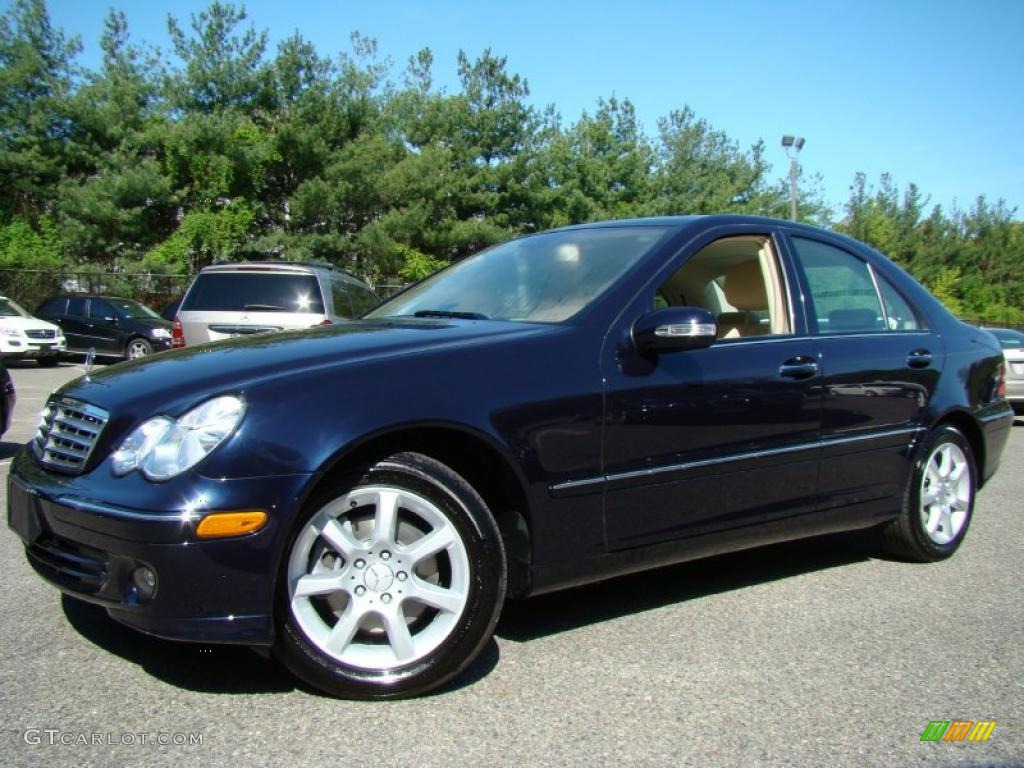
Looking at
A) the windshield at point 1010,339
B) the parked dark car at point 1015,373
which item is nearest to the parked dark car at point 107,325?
the windshield at point 1010,339

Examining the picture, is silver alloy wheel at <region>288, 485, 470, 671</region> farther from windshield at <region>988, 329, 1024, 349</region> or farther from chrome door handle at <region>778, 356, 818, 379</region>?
windshield at <region>988, 329, 1024, 349</region>

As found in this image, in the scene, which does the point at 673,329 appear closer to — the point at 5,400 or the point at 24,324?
the point at 5,400

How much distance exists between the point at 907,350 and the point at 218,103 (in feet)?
106

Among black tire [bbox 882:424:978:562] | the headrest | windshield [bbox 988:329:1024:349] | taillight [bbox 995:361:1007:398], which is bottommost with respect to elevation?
black tire [bbox 882:424:978:562]

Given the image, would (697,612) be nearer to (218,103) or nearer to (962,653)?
(962,653)

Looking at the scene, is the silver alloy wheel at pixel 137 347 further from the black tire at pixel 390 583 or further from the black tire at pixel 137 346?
the black tire at pixel 390 583

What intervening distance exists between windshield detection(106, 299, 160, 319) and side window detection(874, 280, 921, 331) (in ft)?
62.4

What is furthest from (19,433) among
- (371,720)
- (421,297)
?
(371,720)

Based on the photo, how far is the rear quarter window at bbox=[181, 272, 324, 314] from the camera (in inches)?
396

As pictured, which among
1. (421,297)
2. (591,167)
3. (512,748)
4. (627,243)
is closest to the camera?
(512,748)

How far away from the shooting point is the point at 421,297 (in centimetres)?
450

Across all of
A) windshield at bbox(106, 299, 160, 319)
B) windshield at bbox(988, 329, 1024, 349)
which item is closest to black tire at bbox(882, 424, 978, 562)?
windshield at bbox(988, 329, 1024, 349)

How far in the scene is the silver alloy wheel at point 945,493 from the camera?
4715 mm

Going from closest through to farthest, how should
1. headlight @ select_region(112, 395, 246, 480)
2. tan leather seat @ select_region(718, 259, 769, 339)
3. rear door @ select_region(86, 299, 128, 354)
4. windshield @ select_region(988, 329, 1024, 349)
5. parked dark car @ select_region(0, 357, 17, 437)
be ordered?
headlight @ select_region(112, 395, 246, 480), tan leather seat @ select_region(718, 259, 769, 339), parked dark car @ select_region(0, 357, 17, 437), windshield @ select_region(988, 329, 1024, 349), rear door @ select_region(86, 299, 128, 354)
